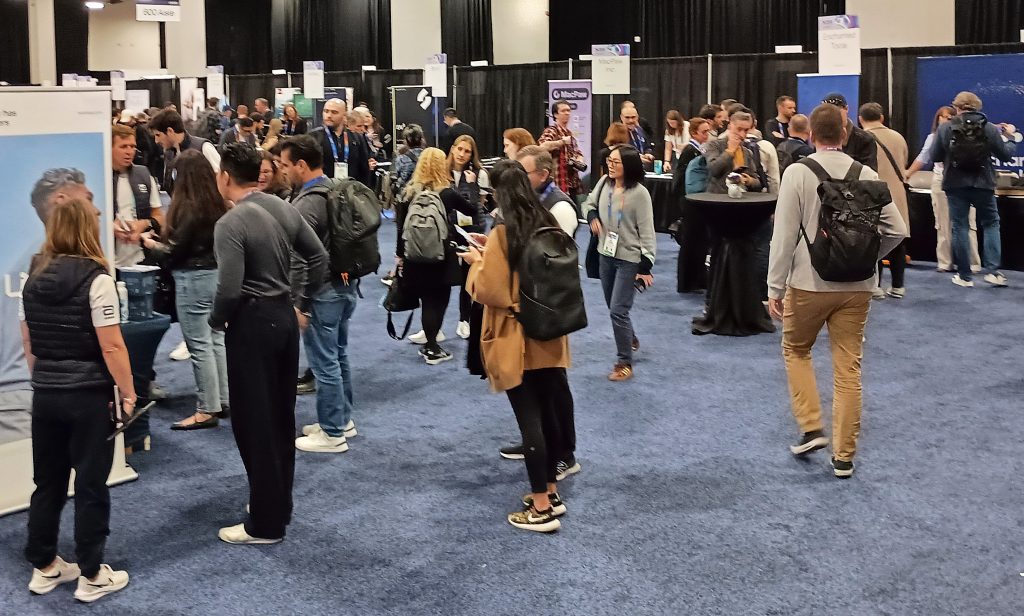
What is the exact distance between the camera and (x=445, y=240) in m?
5.90

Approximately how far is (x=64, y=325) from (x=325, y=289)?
1.52 meters

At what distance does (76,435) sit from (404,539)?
1193mm

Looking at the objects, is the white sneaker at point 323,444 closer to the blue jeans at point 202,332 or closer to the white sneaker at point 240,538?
the blue jeans at point 202,332

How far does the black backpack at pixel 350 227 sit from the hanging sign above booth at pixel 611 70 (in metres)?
7.20

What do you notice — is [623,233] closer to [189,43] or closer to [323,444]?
[323,444]

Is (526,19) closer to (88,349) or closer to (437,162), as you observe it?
(437,162)

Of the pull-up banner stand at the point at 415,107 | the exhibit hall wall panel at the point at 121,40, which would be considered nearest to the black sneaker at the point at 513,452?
the pull-up banner stand at the point at 415,107

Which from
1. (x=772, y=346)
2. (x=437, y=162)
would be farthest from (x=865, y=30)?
(x=437, y=162)

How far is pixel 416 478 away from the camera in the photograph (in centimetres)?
443

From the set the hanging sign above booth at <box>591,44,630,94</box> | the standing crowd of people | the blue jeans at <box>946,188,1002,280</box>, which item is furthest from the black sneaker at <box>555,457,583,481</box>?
the hanging sign above booth at <box>591,44,630,94</box>

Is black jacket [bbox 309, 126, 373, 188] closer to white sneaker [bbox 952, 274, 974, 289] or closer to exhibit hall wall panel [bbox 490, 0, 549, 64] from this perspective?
white sneaker [bbox 952, 274, 974, 289]

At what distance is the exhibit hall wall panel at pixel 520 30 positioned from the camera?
18.7 metres

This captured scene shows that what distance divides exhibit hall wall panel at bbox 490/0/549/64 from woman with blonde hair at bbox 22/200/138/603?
53.0ft

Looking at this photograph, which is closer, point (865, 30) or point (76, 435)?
point (76, 435)
